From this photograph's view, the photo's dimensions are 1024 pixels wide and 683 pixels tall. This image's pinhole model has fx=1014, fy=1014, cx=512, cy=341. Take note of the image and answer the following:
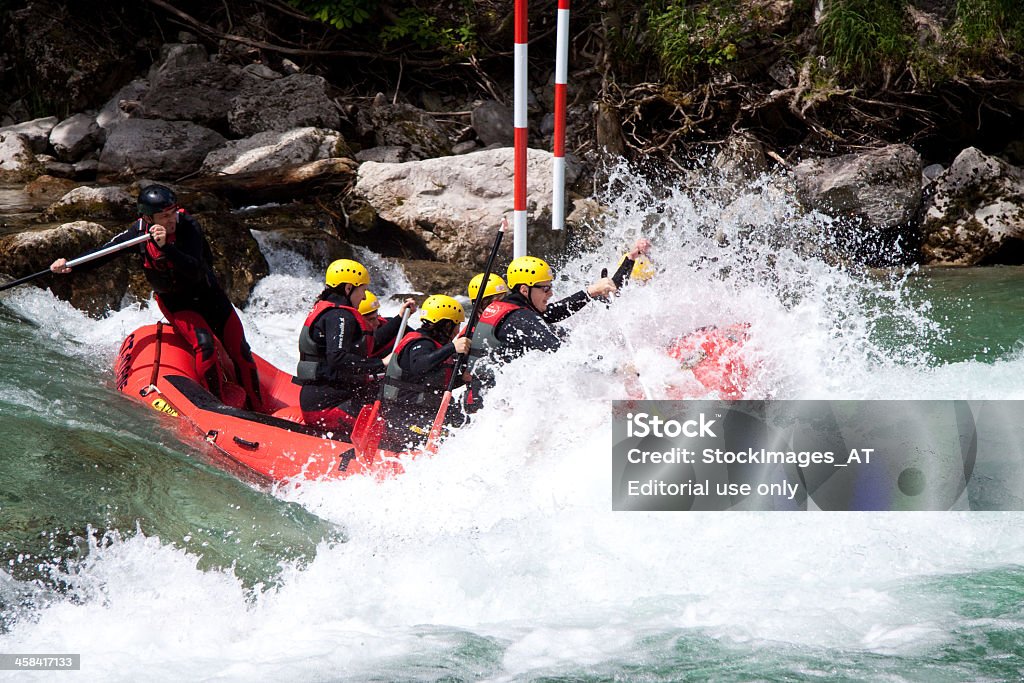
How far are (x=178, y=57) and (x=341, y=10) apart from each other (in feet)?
6.55

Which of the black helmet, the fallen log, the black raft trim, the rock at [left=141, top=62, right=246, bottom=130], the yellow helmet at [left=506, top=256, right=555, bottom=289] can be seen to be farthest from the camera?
the rock at [left=141, top=62, right=246, bottom=130]

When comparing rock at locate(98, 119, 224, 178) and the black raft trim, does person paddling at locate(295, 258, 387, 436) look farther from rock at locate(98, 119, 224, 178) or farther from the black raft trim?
rock at locate(98, 119, 224, 178)

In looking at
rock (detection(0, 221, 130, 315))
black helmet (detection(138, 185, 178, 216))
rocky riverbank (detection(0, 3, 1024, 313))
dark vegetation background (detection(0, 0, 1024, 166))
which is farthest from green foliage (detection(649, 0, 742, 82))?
black helmet (detection(138, 185, 178, 216))

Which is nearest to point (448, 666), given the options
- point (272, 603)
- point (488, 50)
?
point (272, 603)

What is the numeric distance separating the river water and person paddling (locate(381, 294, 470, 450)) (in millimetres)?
208

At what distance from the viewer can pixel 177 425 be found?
507 cm

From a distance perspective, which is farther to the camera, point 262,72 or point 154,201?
point 262,72

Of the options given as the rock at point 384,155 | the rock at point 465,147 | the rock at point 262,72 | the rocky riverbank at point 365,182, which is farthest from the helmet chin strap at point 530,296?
the rock at point 262,72

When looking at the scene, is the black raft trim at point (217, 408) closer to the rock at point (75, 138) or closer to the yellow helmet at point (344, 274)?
the yellow helmet at point (344, 274)

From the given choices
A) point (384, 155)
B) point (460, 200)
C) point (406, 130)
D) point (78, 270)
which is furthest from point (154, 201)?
point (406, 130)

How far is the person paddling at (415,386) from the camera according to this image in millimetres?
4753

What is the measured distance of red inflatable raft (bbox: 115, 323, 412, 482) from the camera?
480 cm

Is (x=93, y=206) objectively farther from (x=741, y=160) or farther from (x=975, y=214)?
(x=975, y=214)

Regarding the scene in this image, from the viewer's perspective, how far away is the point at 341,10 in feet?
36.6
